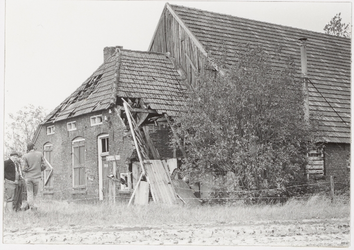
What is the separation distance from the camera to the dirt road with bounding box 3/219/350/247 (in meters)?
11.2

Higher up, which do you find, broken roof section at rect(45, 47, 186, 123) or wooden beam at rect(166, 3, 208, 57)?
wooden beam at rect(166, 3, 208, 57)

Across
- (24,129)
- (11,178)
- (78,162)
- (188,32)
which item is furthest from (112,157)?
(24,129)

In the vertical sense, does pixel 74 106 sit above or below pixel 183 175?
above

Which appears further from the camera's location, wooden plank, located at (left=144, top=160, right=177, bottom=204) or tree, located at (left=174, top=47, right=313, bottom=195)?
wooden plank, located at (left=144, top=160, right=177, bottom=204)

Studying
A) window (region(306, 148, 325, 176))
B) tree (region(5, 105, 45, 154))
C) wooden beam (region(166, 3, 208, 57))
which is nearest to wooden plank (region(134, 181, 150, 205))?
wooden beam (region(166, 3, 208, 57))

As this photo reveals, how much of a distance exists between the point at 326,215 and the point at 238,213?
2.22 metres

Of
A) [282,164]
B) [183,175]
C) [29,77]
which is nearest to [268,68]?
[282,164]

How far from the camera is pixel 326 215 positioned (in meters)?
14.6

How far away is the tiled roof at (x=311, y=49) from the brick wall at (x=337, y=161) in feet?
1.23

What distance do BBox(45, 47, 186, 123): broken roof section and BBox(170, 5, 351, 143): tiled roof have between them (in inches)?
71.8

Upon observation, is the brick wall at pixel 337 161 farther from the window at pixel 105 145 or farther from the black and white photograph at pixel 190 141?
the window at pixel 105 145

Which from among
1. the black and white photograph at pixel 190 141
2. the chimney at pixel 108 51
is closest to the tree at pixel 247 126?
the black and white photograph at pixel 190 141

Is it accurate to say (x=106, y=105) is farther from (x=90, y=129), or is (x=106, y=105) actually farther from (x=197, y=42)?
(x=197, y=42)

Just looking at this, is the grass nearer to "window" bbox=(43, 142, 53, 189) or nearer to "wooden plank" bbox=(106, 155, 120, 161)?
"wooden plank" bbox=(106, 155, 120, 161)
